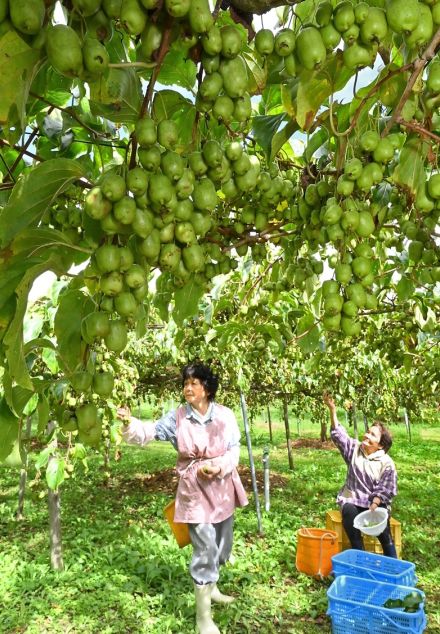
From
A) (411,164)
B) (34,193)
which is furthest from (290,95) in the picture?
(34,193)

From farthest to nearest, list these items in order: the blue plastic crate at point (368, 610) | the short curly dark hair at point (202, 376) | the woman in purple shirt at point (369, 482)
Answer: the woman in purple shirt at point (369, 482)
the short curly dark hair at point (202, 376)
the blue plastic crate at point (368, 610)

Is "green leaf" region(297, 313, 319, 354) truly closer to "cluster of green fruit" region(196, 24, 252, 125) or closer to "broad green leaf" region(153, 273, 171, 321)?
"broad green leaf" region(153, 273, 171, 321)

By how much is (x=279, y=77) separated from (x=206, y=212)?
38 cm

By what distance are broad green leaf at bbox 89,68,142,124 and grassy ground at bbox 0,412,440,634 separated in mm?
3892

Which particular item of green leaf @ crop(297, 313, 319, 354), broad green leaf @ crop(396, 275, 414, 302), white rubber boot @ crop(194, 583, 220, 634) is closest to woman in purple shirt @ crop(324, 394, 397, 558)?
white rubber boot @ crop(194, 583, 220, 634)

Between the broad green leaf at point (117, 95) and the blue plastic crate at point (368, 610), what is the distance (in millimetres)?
3404

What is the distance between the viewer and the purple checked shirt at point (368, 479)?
194 inches

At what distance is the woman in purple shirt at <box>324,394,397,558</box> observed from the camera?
4906 millimetres

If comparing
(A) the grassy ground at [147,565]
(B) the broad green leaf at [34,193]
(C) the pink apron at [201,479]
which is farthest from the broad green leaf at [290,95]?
(A) the grassy ground at [147,565]

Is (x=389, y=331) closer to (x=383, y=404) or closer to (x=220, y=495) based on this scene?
(x=220, y=495)

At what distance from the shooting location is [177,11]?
619 mm

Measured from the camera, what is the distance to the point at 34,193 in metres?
0.82

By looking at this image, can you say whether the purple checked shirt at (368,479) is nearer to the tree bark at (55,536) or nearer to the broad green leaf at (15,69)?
the tree bark at (55,536)

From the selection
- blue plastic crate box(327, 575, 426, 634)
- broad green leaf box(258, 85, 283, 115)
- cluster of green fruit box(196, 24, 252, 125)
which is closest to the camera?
cluster of green fruit box(196, 24, 252, 125)
